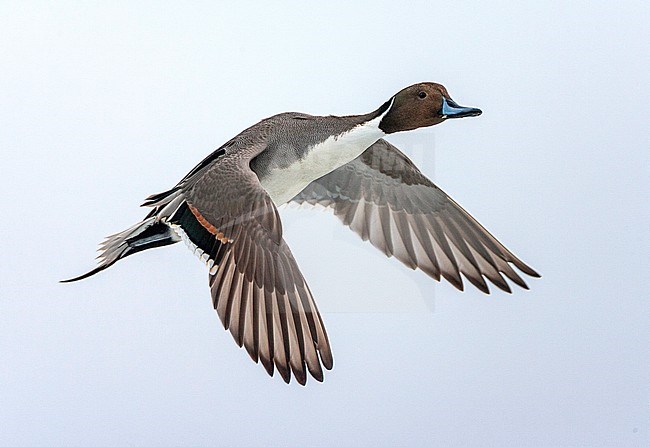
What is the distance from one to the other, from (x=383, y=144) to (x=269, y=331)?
0.74m

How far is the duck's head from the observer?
169cm

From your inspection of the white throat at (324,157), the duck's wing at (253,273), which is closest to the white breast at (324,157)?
the white throat at (324,157)

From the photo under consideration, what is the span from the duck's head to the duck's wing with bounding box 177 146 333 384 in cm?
31

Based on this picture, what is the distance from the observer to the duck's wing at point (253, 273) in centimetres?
138

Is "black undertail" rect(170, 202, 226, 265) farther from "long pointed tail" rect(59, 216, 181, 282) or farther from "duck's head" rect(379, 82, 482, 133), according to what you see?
"duck's head" rect(379, 82, 482, 133)

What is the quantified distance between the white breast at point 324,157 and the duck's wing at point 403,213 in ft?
0.82

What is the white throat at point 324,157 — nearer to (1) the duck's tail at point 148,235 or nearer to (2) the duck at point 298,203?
(2) the duck at point 298,203

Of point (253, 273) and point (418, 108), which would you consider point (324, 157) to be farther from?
point (253, 273)

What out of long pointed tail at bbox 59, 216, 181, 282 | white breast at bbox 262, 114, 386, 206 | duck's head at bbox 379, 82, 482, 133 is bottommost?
long pointed tail at bbox 59, 216, 181, 282

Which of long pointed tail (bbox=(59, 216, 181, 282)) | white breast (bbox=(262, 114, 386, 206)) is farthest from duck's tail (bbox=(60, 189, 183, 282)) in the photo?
white breast (bbox=(262, 114, 386, 206))

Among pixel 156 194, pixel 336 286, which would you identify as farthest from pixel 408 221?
pixel 156 194

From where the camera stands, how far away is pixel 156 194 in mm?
1817

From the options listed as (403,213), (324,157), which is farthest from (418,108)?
(403,213)

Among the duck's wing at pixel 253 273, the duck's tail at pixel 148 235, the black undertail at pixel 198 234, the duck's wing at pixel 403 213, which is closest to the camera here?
the duck's wing at pixel 253 273
